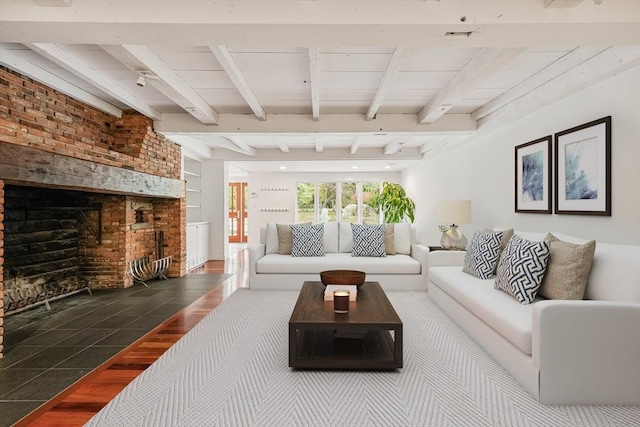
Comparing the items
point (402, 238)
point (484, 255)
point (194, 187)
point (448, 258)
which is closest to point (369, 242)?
point (402, 238)

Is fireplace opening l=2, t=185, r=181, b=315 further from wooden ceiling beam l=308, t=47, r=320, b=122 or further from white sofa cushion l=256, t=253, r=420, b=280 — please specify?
wooden ceiling beam l=308, t=47, r=320, b=122

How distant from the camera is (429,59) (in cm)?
280

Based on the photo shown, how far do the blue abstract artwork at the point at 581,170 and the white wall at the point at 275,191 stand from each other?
678 cm

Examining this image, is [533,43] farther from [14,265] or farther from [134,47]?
[14,265]

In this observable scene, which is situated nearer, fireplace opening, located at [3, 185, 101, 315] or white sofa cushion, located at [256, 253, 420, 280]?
fireplace opening, located at [3, 185, 101, 315]

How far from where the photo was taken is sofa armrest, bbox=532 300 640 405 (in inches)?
72.4

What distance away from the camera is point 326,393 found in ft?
6.57

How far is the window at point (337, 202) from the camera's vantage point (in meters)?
10.0

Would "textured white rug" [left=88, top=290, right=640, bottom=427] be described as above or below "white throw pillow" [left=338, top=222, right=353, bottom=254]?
below

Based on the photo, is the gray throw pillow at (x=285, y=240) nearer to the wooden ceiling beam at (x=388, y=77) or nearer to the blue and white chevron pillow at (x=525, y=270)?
the wooden ceiling beam at (x=388, y=77)

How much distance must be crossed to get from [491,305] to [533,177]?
172 cm

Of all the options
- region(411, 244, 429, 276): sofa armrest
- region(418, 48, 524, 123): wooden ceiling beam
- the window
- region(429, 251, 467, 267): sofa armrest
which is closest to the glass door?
the window

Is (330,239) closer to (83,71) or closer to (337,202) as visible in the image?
(83,71)

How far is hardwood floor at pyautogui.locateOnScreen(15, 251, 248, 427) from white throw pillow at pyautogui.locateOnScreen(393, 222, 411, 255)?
2.62 meters
